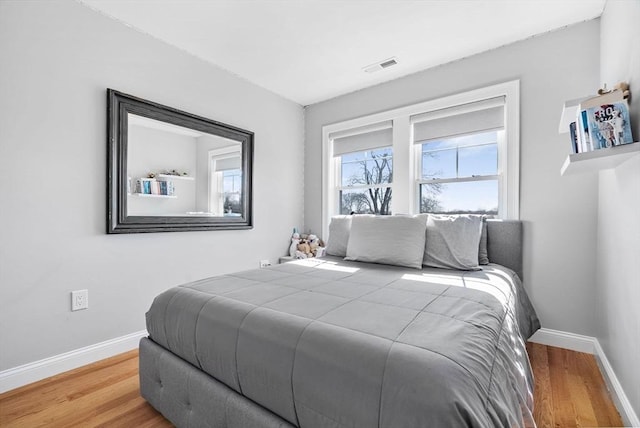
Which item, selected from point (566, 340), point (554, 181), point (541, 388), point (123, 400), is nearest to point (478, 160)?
point (554, 181)

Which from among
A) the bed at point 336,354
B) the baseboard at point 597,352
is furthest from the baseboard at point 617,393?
the bed at point 336,354

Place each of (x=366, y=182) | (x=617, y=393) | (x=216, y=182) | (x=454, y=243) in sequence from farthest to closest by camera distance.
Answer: (x=366, y=182) → (x=216, y=182) → (x=454, y=243) → (x=617, y=393)

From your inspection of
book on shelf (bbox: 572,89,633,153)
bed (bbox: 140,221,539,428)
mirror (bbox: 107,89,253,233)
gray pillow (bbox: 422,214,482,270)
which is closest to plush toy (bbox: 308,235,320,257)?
mirror (bbox: 107,89,253,233)

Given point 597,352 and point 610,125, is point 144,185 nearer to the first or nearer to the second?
point 610,125

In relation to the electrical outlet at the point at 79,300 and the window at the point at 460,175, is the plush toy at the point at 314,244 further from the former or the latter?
the electrical outlet at the point at 79,300

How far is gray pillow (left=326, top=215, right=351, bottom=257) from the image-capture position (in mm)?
2791

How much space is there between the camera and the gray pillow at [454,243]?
2.21m

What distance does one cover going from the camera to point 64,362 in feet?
6.52

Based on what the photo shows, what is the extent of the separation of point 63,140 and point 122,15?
1.02 metres

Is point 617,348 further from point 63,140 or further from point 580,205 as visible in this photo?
point 63,140

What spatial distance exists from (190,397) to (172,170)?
1904 millimetres

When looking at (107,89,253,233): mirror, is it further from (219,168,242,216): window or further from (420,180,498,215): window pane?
(420,180,498,215): window pane

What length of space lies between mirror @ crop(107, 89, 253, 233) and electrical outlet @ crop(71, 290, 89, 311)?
0.45 meters

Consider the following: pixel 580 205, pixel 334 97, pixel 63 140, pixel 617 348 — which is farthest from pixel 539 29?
pixel 63 140
